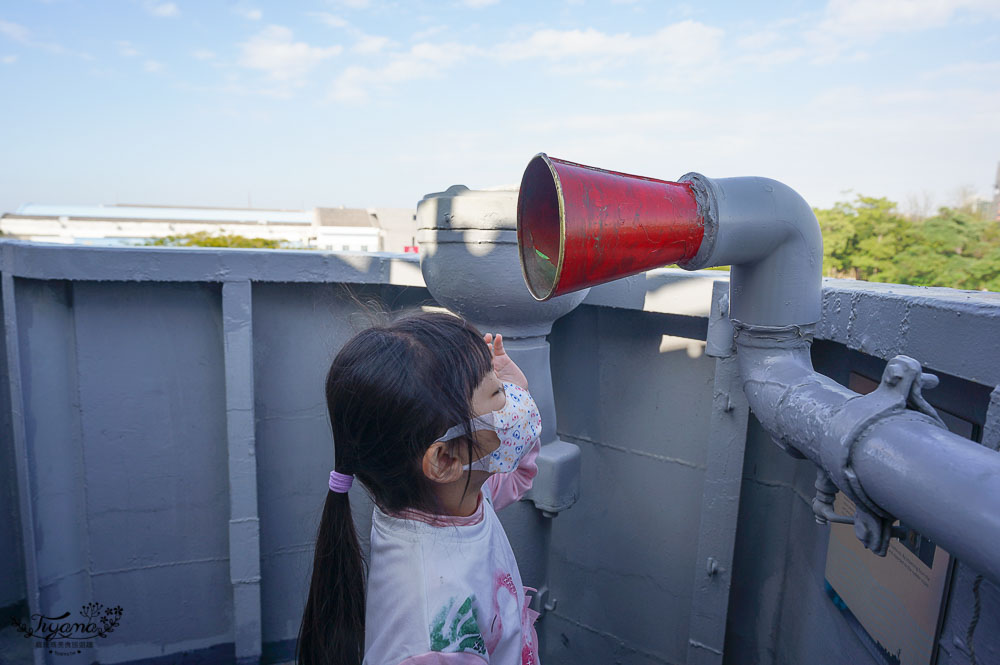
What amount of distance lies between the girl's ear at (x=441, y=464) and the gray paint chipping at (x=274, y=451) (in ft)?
3.14

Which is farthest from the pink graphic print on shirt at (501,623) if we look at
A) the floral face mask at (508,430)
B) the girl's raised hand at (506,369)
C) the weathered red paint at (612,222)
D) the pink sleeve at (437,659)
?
the weathered red paint at (612,222)

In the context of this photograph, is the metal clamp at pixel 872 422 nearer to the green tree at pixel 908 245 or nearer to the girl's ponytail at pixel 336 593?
the girl's ponytail at pixel 336 593

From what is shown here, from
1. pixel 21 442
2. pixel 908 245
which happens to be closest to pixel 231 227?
pixel 908 245

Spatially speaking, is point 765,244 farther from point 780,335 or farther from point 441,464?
point 441,464

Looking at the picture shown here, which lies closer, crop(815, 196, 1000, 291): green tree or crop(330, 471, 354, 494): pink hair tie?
crop(330, 471, 354, 494): pink hair tie

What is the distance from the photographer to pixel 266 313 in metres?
2.46

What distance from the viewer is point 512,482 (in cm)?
148

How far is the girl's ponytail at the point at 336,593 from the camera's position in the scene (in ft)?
4.00

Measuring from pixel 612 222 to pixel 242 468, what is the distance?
196cm

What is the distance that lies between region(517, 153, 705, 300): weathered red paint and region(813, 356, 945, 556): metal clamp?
0.41 m

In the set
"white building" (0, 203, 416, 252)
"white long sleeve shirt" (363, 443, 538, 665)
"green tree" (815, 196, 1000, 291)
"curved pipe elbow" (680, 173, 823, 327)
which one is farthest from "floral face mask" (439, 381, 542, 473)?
"white building" (0, 203, 416, 252)

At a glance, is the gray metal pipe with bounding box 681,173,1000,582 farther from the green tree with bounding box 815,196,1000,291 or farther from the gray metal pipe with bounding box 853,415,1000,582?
the green tree with bounding box 815,196,1000,291

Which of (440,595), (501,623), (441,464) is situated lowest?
(501,623)

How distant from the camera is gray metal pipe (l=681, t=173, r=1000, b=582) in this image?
25.0 inches
